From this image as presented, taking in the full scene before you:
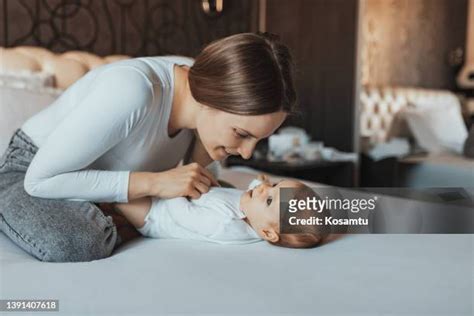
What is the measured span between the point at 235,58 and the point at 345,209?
21 centimetres

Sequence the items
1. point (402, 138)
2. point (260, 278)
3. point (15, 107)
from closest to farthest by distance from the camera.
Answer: point (260, 278)
point (15, 107)
point (402, 138)

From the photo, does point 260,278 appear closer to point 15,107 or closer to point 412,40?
point 15,107

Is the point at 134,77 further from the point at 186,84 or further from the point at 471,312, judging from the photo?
the point at 471,312

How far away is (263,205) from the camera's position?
2.21 feet

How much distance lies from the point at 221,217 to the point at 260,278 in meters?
0.16

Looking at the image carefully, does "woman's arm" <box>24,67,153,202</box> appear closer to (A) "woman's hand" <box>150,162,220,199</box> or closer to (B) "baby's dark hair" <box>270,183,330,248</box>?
(A) "woman's hand" <box>150,162,220,199</box>

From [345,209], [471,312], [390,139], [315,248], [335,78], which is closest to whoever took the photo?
[471,312]

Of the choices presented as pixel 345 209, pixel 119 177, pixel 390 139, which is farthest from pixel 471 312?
pixel 390 139

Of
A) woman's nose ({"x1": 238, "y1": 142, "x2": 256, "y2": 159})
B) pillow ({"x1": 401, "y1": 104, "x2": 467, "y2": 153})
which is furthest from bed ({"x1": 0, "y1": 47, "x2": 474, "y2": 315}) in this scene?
pillow ({"x1": 401, "y1": 104, "x2": 467, "y2": 153})

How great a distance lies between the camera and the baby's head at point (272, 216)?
62 cm

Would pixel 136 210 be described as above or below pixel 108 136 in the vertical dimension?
below

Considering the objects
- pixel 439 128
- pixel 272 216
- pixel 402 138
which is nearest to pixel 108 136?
pixel 272 216

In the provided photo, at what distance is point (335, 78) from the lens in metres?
2.16

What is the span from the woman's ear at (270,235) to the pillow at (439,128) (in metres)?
0.72
